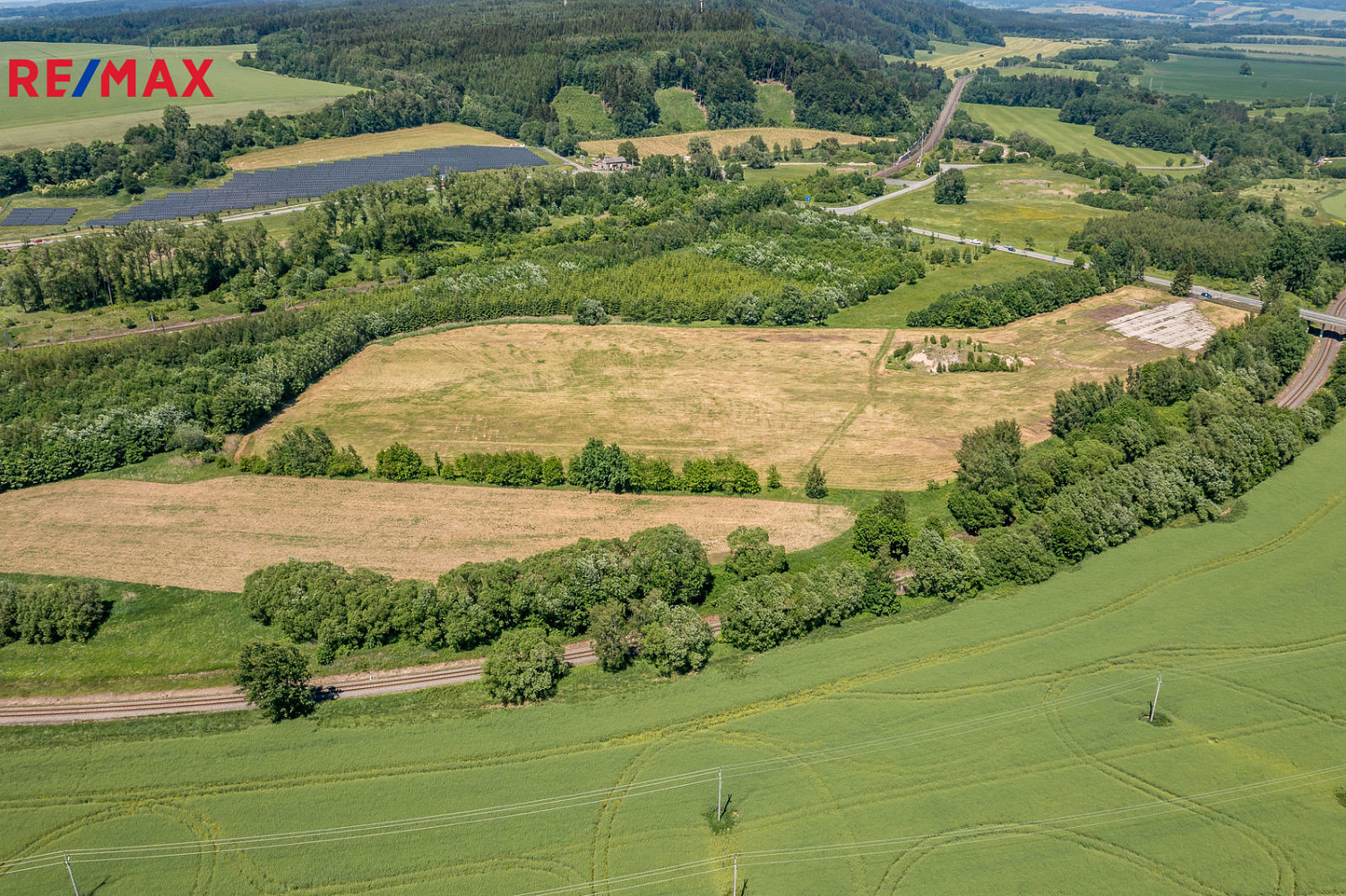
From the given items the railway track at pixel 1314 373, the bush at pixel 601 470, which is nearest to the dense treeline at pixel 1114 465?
the railway track at pixel 1314 373

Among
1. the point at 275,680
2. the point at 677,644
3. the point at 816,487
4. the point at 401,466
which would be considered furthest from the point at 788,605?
the point at 401,466

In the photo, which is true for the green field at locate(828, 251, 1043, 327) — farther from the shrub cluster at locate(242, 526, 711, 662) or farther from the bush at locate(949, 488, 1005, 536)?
the shrub cluster at locate(242, 526, 711, 662)

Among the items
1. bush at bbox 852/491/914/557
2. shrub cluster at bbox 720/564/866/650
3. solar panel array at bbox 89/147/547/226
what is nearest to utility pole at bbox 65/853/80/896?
shrub cluster at bbox 720/564/866/650

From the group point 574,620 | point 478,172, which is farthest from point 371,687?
point 478,172

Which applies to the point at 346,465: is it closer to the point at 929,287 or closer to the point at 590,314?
the point at 590,314

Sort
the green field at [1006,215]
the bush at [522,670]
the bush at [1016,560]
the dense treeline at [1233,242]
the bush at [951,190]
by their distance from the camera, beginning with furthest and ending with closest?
the bush at [951,190] < the green field at [1006,215] < the dense treeline at [1233,242] < the bush at [1016,560] < the bush at [522,670]

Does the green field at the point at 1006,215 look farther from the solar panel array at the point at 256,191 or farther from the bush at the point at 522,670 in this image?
the bush at the point at 522,670

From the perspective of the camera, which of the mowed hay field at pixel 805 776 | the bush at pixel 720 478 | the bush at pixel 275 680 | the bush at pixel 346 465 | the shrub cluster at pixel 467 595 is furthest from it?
the bush at pixel 346 465
